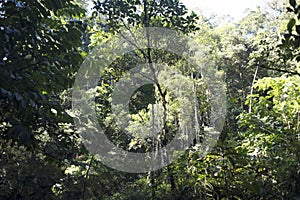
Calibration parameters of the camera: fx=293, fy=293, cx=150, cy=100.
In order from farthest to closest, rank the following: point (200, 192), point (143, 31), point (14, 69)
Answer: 1. point (143, 31)
2. point (200, 192)
3. point (14, 69)

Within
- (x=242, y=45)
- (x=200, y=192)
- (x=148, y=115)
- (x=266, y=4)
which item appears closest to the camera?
(x=200, y=192)

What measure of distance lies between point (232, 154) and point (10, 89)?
112cm

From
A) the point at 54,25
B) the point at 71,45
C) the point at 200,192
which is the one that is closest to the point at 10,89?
the point at 71,45

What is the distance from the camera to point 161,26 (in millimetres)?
2916

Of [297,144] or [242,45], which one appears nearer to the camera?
[297,144]

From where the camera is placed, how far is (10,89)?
3.43ft

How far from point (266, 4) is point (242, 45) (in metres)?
4.81

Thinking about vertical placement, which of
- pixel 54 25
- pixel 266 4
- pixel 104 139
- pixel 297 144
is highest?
pixel 266 4

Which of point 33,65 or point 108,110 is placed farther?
point 108,110

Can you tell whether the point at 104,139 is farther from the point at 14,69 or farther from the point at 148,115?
the point at 14,69

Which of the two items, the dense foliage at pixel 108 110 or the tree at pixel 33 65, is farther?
the dense foliage at pixel 108 110

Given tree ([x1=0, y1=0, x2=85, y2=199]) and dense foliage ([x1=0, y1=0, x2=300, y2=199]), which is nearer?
tree ([x1=0, y1=0, x2=85, y2=199])

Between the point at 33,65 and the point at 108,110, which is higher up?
the point at 33,65

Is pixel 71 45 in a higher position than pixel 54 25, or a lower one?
lower
